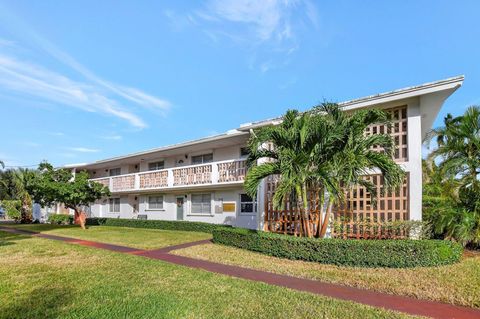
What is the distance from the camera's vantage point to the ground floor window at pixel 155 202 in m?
22.7

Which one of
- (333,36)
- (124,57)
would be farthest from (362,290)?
(124,57)

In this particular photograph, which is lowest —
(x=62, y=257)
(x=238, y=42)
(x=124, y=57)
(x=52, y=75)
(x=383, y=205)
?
(x=62, y=257)

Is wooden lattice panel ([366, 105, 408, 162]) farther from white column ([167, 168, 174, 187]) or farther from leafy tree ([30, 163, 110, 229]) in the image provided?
leafy tree ([30, 163, 110, 229])

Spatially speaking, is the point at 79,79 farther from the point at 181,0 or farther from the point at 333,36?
the point at 333,36

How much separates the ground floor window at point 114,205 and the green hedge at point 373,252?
21057mm

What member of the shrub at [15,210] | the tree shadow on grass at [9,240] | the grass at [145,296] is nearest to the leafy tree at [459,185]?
the grass at [145,296]

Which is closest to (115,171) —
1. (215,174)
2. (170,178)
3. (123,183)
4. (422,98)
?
(123,183)

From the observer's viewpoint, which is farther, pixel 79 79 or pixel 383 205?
pixel 79 79

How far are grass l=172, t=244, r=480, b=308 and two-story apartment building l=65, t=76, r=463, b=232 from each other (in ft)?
10.8

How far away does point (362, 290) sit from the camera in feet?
20.2

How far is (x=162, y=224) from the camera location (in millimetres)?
19922

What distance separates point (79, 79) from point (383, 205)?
15.2m

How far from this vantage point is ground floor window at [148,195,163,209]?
74.4ft

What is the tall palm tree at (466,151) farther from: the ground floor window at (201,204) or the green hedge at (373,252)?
the ground floor window at (201,204)
